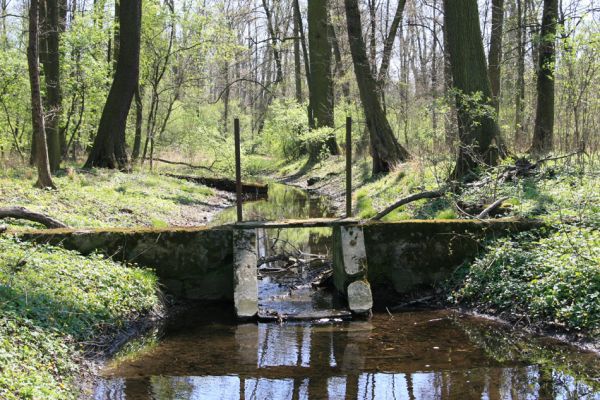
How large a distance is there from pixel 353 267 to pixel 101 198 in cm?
791

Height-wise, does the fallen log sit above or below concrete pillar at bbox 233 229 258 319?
above

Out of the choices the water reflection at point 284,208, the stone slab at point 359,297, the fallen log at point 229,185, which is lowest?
the stone slab at point 359,297

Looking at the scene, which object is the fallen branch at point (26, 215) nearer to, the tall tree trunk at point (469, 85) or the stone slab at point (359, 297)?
the stone slab at point (359, 297)

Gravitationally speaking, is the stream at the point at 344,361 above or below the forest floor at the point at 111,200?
below

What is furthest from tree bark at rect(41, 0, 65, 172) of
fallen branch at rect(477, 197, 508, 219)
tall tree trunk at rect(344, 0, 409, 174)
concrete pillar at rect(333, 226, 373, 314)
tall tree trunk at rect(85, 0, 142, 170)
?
fallen branch at rect(477, 197, 508, 219)

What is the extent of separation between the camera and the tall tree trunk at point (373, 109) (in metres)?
18.0

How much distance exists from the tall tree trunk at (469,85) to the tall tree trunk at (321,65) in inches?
547

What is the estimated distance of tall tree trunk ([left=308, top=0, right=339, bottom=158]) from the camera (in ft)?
89.5

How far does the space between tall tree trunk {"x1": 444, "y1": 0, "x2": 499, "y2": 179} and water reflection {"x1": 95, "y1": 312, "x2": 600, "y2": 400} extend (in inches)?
231

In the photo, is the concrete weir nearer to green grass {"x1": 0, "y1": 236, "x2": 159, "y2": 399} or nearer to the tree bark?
green grass {"x1": 0, "y1": 236, "x2": 159, "y2": 399}

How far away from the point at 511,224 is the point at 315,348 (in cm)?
386

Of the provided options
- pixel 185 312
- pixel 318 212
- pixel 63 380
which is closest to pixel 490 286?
pixel 185 312

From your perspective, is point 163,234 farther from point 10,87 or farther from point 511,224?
point 10,87

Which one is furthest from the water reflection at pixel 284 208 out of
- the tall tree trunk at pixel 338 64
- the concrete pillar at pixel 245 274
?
the tall tree trunk at pixel 338 64
